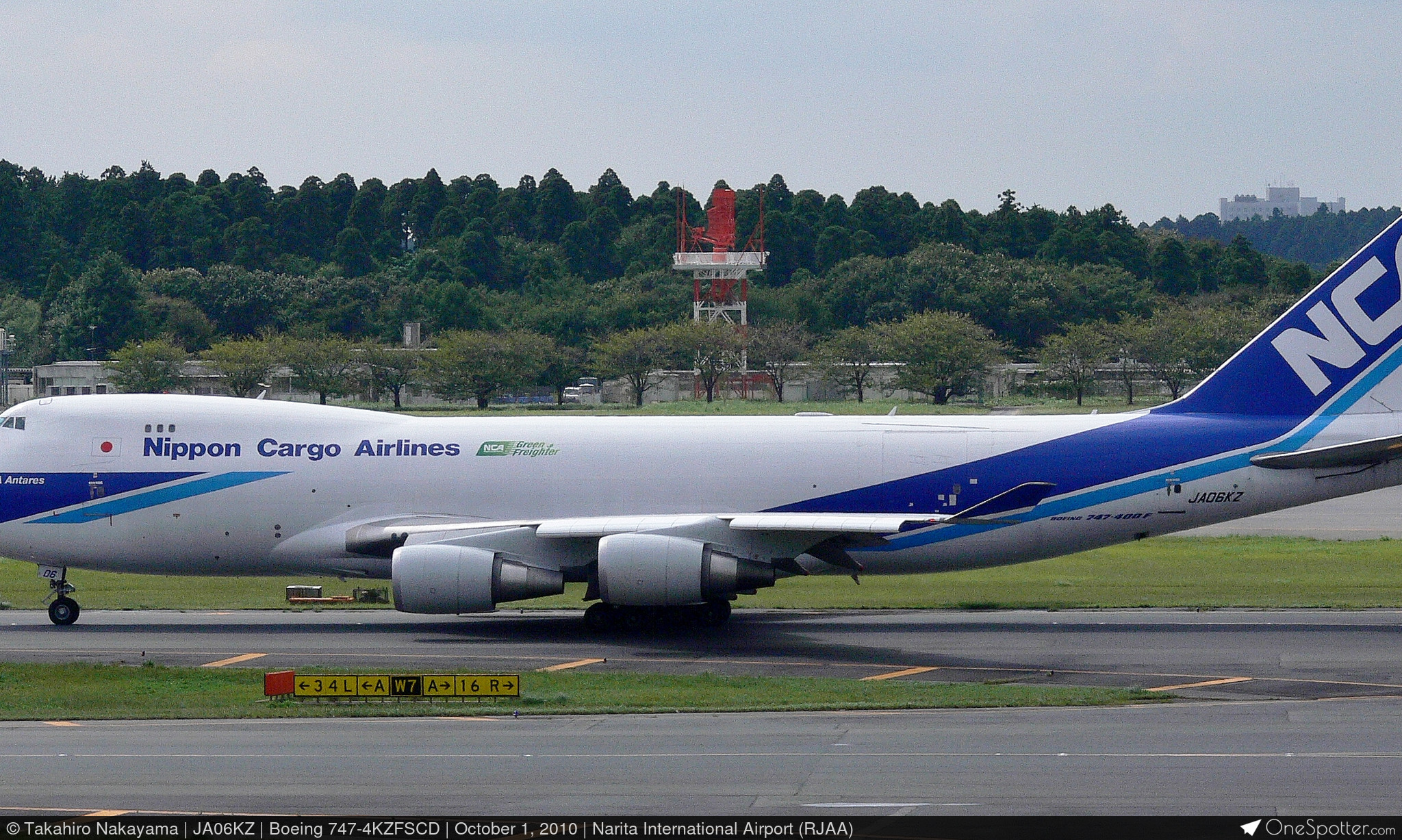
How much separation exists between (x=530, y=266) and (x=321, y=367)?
7038 cm

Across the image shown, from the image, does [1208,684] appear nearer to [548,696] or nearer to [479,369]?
[548,696]

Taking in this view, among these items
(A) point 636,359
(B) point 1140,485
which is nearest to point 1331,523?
(B) point 1140,485

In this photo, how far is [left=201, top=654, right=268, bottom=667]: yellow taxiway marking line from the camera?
2707cm

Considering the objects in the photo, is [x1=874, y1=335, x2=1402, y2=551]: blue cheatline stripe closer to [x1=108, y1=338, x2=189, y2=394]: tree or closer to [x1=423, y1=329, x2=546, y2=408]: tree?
[x1=108, y1=338, x2=189, y2=394]: tree

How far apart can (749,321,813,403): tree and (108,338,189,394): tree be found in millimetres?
39157

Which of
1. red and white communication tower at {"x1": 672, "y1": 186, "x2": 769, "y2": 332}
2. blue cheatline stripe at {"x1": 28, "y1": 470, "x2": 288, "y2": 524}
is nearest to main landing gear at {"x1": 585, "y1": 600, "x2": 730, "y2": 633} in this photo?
blue cheatline stripe at {"x1": 28, "y1": 470, "x2": 288, "y2": 524}

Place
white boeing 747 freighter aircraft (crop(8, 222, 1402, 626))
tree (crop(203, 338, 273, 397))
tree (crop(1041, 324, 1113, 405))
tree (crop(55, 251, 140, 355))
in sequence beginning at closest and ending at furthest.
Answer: white boeing 747 freighter aircraft (crop(8, 222, 1402, 626)) < tree (crop(203, 338, 273, 397)) < tree (crop(1041, 324, 1113, 405)) < tree (crop(55, 251, 140, 355))

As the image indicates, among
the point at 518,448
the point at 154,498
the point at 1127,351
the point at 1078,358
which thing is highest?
the point at 1127,351

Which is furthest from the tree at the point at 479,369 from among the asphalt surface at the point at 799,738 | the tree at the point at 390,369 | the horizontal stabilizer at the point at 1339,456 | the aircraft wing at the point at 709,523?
the horizontal stabilizer at the point at 1339,456

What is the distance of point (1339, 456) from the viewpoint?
3036 centimetres

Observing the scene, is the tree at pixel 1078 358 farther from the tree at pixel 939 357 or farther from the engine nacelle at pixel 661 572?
the engine nacelle at pixel 661 572

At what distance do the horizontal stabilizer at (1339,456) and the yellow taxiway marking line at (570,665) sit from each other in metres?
13.8

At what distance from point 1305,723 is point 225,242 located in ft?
519
